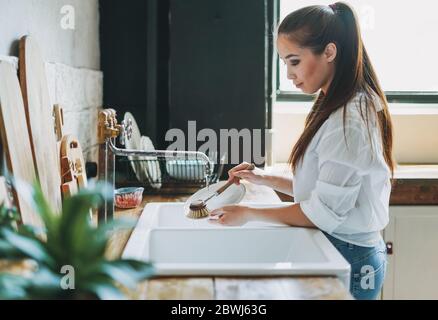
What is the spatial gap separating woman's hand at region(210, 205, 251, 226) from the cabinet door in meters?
1.08

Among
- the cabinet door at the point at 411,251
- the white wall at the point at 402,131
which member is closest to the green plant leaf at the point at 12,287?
the cabinet door at the point at 411,251

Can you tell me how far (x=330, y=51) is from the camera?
138cm

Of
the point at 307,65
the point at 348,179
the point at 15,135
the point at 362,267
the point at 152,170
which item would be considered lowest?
the point at 362,267

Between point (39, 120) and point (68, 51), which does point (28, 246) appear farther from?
point (68, 51)

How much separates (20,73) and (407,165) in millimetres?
1927

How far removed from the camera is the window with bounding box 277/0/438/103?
108 inches

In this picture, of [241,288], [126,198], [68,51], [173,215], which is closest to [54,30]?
[68,51]

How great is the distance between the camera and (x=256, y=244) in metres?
1.48

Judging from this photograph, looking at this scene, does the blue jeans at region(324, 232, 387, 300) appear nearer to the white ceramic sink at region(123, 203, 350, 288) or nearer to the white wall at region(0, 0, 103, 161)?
the white ceramic sink at region(123, 203, 350, 288)

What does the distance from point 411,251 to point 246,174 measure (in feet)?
3.20

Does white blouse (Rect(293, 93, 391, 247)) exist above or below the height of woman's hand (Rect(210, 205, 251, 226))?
above

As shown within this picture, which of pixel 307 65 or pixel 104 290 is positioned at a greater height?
pixel 307 65

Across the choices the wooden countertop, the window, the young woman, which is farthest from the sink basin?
the window
